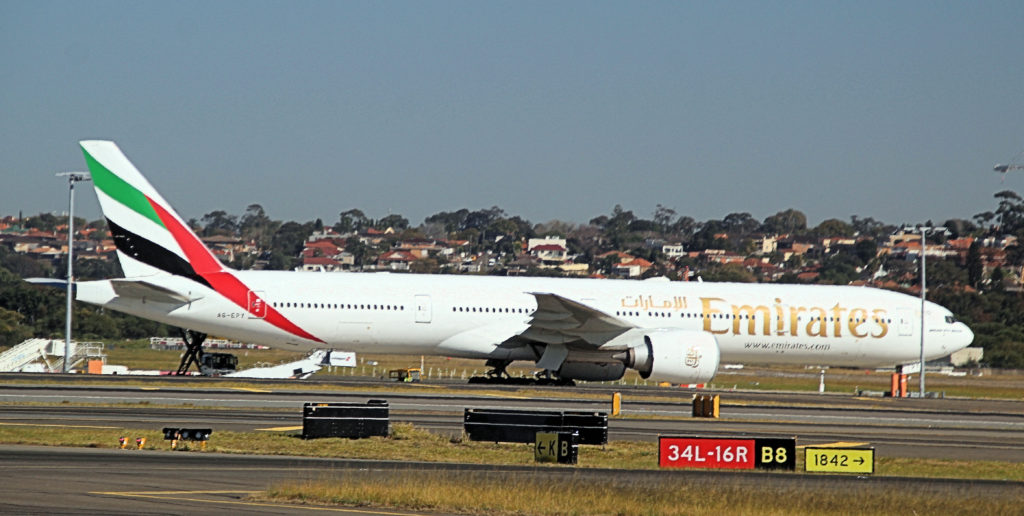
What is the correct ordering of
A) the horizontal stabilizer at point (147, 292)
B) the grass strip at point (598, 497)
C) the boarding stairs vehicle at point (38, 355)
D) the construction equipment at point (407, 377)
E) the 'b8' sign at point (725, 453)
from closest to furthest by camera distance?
the grass strip at point (598, 497) < the 'b8' sign at point (725, 453) < the horizontal stabilizer at point (147, 292) < the construction equipment at point (407, 377) < the boarding stairs vehicle at point (38, 355)

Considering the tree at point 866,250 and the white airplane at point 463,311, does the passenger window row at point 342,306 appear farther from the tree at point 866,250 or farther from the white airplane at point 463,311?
the tree at point 866,250

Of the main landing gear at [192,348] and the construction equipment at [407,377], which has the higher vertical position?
the main landing gear at [192,348]

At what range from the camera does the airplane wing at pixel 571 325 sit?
39.1 m

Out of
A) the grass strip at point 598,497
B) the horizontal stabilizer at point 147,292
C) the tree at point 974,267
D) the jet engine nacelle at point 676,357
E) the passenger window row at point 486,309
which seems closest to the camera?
the grass strip at point 598,497

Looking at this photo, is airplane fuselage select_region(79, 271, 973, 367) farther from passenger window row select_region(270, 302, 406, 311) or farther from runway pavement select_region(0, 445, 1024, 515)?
runway pavement select_region(0, 445, 1024, 515)

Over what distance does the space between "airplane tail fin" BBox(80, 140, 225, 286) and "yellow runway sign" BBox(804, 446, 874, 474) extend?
23.3m

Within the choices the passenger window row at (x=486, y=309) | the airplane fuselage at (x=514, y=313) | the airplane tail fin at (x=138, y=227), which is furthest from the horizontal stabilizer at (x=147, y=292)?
the passenger window row at (x=486, y=309)

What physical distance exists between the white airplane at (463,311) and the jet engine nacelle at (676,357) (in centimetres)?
4

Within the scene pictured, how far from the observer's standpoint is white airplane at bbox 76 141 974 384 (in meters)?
39.3

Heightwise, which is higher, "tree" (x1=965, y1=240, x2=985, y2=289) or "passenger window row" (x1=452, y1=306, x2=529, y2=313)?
"tree" (x1=965, y1=240, x2=985, y2=289)

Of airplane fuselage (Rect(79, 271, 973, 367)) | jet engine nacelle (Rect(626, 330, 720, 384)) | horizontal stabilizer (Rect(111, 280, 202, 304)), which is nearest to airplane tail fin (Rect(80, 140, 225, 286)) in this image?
airplane fuselage (Rect(79, 271, 973, 367))

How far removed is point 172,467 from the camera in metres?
19.0

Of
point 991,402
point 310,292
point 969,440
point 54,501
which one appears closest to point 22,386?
point 310,292

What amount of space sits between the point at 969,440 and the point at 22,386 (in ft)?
82.3
